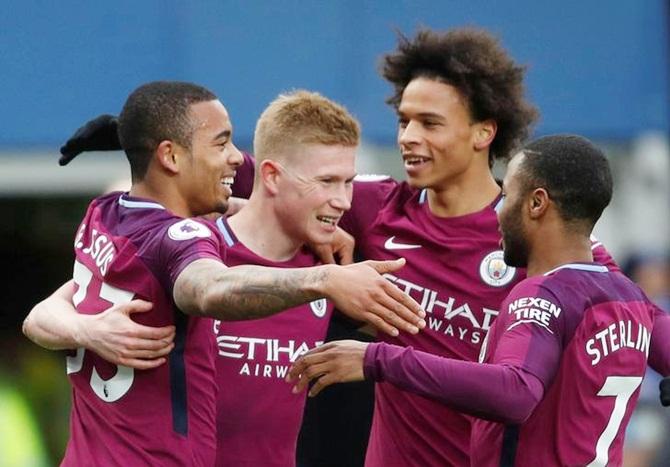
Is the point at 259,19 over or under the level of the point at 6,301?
over

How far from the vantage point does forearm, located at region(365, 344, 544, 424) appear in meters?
5.33

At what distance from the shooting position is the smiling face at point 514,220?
19.1 ft

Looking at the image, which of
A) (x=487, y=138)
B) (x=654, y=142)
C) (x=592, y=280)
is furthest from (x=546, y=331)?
(x=654, y=142)

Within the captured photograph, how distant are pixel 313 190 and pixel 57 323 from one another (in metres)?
1.15

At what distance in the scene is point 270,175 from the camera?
658cm

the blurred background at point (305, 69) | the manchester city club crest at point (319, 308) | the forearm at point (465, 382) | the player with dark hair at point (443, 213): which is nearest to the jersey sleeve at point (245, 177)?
the player with dark hair at point (443, 213)

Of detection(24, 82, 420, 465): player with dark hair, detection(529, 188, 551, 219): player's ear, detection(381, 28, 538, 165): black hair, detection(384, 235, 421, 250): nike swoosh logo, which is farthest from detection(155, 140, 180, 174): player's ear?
detection(381, 28, 538, 165): black hair

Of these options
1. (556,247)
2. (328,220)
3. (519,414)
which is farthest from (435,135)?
(519,414)

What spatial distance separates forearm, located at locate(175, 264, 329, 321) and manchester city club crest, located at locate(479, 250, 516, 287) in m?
1.53

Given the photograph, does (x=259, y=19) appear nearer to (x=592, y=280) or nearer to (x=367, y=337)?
(x=367, y=337)

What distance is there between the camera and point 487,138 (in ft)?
22.6

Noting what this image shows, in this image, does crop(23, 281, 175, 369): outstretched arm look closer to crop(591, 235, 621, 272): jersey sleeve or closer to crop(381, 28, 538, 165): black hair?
crop(591, 235, 621, 272): jersey sleeve

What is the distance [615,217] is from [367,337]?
14.5 feet

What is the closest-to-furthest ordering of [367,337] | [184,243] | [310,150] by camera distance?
1. [184,243]
2. [310,150]
3. [367,337]
